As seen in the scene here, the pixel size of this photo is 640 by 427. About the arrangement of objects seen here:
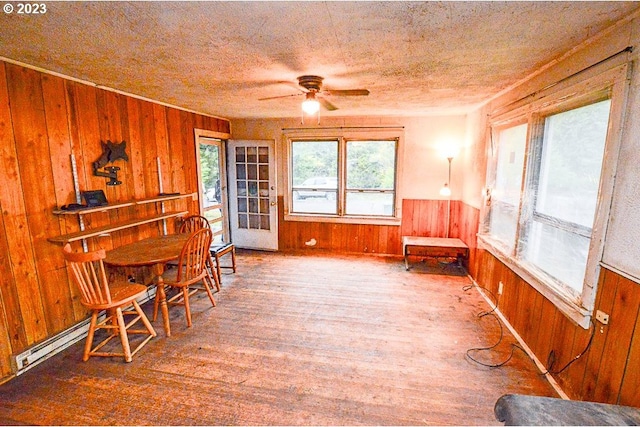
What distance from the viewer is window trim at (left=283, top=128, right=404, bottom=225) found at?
4844mm

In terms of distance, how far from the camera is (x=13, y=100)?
2.23 metres

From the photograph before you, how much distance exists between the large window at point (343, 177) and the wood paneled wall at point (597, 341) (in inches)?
105

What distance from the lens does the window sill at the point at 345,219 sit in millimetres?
5016

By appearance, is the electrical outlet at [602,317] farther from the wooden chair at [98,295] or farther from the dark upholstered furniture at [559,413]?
the wooden chair at [98,295]

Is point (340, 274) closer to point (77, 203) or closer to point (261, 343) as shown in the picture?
point (261, 343)

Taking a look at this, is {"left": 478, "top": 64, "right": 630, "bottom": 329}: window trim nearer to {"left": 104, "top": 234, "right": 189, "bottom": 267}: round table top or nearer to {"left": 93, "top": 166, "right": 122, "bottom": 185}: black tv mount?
{"left": 104, "top": 234, "right": 189, "bottom": 267}: round table top

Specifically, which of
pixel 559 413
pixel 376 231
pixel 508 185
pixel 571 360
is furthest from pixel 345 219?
pixel 559 413

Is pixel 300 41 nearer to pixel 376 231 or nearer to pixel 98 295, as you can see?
pixel 98 295

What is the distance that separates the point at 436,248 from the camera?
432 cm

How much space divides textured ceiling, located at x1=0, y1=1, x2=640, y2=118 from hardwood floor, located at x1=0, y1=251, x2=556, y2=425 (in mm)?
2325

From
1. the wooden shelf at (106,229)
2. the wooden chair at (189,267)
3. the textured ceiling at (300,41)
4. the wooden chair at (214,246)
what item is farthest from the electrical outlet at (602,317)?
the wooden shelf at (106,229)

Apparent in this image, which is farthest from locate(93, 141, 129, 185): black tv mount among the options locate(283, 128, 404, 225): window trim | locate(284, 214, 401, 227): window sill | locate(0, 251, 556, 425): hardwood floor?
locate(284, 214, 401, 227): window sill

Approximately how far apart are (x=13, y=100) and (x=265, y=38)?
80.6 inches

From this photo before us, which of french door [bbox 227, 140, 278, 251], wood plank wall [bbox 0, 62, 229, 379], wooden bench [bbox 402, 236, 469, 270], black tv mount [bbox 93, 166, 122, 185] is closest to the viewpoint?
wood plank wall [bbox 0, 62, 229, 379]
